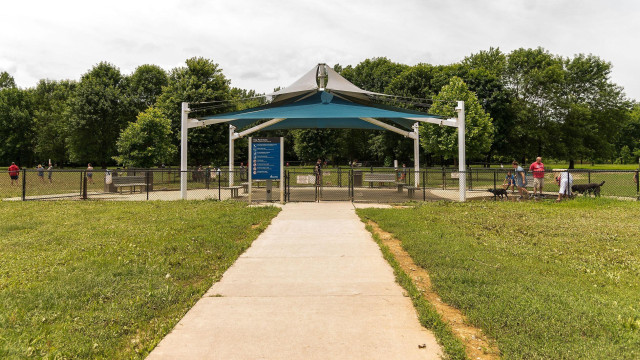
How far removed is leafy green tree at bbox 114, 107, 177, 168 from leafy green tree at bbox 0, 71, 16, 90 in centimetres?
6329

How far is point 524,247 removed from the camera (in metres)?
7.06

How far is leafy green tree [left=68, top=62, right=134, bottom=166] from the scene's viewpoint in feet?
149

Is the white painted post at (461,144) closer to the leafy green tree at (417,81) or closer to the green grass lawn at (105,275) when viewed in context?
the green grass lawn at (105,275)

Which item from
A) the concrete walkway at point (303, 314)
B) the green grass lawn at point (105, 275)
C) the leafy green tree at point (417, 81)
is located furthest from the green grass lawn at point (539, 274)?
the leafy green tree at point (417, 81)

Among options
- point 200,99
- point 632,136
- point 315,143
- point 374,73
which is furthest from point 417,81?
point 632,136

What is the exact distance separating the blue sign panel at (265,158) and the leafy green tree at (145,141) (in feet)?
62.4

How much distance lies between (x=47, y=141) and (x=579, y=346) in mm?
69893

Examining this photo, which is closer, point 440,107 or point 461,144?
point 461,144

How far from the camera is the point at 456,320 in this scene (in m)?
3.90

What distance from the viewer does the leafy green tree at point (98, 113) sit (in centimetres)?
4556

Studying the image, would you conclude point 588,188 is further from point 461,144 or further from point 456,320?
point 456,320

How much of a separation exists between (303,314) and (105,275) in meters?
3.06

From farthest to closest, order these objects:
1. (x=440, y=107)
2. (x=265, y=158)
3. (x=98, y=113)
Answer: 1. (x=98, y=113)
2. (x=440, y=107)
3. (x=265, y=158)

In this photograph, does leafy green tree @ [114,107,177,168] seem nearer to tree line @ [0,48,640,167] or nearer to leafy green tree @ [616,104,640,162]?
tree line @ [0,48,640,167]
